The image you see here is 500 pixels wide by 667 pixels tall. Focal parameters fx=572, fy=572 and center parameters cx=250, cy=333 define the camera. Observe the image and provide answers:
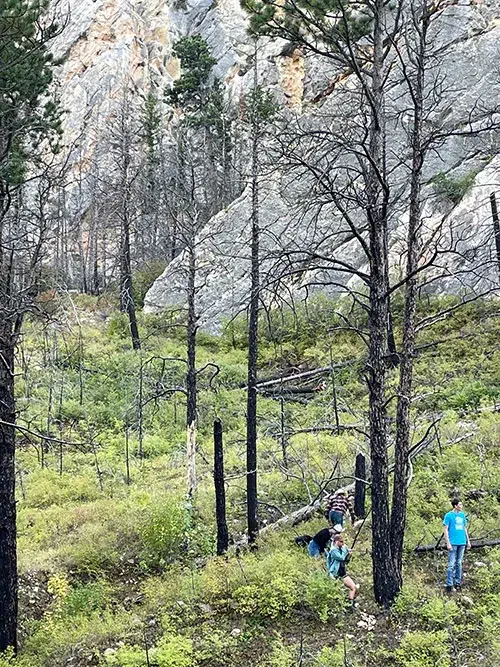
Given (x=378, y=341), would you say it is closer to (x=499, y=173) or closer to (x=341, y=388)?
(x=341, y=388)

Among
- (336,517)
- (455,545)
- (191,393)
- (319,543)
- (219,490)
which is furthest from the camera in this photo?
(191,393)

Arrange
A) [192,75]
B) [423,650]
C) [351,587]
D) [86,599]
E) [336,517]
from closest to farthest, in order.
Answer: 1. [423,650]
2. [351,587]
3. [86,599]
4. [336,517]
5. [192,75]

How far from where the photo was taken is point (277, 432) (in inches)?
595

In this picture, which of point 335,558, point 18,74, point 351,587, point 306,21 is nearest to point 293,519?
point 335,558

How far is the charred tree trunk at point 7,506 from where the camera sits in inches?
318

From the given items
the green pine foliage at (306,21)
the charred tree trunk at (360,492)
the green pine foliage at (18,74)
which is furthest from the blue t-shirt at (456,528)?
the green pine foliage at (18,74)

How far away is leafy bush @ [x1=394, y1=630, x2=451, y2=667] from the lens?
6.92m

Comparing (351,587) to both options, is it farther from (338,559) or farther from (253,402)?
(253,402)

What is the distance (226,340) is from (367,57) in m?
18.2

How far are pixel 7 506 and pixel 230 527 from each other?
609cm

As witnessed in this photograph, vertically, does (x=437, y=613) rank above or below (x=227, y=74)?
below

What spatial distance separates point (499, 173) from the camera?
24.2 meters

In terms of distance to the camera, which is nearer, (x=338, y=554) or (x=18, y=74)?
(x=338, y=554)

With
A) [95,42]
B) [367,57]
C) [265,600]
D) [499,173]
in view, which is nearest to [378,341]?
[367,57]
